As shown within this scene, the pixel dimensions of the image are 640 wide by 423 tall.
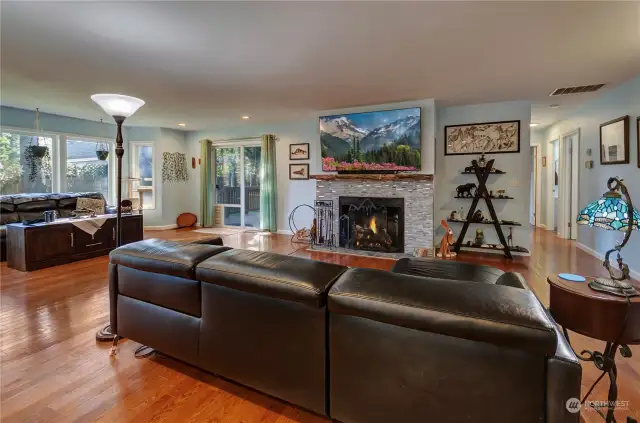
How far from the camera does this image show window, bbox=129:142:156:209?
7.55 meters

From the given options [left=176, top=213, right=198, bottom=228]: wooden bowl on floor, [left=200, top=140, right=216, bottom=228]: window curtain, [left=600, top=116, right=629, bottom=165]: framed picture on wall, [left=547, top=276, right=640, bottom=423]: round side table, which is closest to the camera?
[left=547, top=276, right=640, bottom=423]: round side table

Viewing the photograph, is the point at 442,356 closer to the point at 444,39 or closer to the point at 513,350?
the point at 513,350

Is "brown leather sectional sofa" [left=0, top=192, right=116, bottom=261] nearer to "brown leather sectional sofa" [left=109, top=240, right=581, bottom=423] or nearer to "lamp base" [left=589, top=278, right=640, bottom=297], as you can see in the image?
"brown leather sectional sofa" [left=109, top=240, right=581, bottom=423]

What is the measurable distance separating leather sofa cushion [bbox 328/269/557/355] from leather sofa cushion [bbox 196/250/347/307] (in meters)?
0.09

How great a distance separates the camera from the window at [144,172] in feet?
24.8

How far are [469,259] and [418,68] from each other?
2.89 m

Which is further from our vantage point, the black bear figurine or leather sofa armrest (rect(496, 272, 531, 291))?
the black bear figurine

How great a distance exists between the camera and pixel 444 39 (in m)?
2.78

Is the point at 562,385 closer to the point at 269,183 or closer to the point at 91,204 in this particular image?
the point at 269,183

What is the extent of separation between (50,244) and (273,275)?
4527 mm

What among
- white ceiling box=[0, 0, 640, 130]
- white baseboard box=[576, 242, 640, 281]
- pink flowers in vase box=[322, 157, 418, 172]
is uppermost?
white ceiling box=[0, 0, 640, 130]

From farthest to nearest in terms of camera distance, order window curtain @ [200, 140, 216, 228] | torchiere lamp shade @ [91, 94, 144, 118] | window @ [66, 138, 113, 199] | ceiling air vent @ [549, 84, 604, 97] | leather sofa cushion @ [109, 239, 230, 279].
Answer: window curtain @ [200, 140, 216, 228] < window @ [66, 138, 113, 199] < ceiling air vent @ [549, 84, 604, 97] < torchiere lamp shade @ [91, 94, 144, 118] < leather sofa cushion @ [109, 239, 230, 279]

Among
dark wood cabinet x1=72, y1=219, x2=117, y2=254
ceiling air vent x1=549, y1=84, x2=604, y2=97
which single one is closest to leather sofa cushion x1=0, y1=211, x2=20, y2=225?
dark wood cabinet x1=72, y1=219, x2=117, y2=254

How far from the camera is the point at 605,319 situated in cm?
135
